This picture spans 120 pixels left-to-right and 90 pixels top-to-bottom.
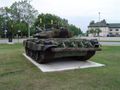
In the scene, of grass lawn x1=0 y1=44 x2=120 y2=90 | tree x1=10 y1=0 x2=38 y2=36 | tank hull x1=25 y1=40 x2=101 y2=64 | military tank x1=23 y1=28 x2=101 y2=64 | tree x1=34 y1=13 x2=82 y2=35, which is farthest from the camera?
tree x1=10 y1=0 x2=38 y2=36

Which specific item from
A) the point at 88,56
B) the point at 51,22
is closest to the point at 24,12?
the point at 51,22

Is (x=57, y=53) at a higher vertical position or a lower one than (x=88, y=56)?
higher

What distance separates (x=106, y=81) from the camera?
7.03m

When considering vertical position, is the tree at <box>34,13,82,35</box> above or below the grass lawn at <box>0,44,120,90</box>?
above

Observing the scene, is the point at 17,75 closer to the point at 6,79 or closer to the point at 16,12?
the point at 6,79

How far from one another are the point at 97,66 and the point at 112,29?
95.1m

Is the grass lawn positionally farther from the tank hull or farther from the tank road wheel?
the tank road wheel

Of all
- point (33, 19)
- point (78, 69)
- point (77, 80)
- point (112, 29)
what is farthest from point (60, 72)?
point (112, 29)

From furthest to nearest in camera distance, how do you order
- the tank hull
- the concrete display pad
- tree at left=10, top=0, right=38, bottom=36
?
tree at left=10, top=0, right=38, bottom=36
the concrete display pad
the tank hull

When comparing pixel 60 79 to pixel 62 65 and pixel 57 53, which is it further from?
pixel 62 65

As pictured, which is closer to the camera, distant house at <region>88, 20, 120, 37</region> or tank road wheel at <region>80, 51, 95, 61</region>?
tank road wheel at <region>80, 51, 95, 61</region>

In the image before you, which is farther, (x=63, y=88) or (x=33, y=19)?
(x=33, y=19)

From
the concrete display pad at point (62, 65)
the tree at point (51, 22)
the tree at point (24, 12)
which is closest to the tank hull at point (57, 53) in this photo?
the concrete display pad at point (62, 65)

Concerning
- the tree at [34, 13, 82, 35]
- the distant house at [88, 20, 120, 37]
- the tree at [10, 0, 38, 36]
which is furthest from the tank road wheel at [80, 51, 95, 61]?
the distant house at [88, 20, 120, 37]
